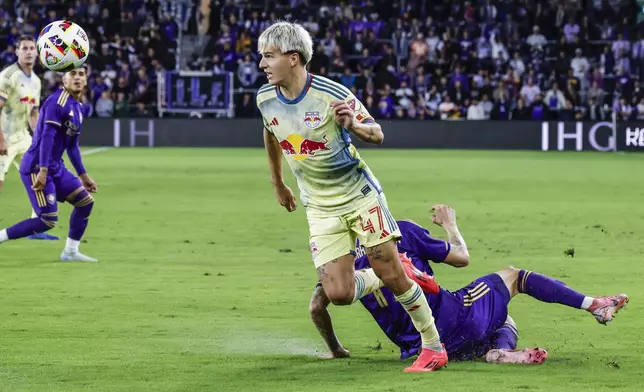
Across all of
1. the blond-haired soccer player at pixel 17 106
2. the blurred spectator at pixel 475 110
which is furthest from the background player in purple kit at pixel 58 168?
the blurred spectator at pixel 475 110

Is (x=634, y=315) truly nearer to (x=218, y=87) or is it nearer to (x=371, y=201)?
(x=371, y=201)

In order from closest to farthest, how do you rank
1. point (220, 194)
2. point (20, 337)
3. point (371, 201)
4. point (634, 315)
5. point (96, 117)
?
point (371, 201)
point (20, 337)
point (634, 315)
point (220, 194)
point (96, 117)

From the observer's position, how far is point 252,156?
33.1m

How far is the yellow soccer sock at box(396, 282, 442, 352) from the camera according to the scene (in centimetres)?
693

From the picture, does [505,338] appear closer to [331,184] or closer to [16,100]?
[331,184]

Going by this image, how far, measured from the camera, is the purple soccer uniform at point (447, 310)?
288 inches

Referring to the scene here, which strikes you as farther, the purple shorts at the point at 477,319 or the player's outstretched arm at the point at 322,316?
the player's outstretched arm at the point at 322,316

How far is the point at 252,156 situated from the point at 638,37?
1453cm

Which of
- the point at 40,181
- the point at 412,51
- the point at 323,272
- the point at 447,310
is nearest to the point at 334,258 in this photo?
Answer: the point at 323,272

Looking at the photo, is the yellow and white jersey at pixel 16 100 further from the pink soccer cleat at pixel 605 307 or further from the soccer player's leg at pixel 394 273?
the pink soccer cleat at pixel 605 307

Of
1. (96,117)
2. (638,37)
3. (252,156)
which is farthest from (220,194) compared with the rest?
(638,37)

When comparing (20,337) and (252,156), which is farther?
(252,156)

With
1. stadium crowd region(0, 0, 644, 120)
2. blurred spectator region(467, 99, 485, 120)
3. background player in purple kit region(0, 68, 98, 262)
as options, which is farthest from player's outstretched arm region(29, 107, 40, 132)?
blurred spectator region(467, 99, 485, 120)

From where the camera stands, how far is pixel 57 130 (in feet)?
39.6
